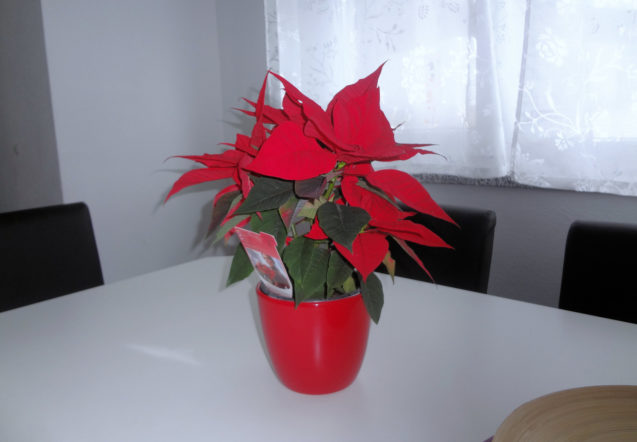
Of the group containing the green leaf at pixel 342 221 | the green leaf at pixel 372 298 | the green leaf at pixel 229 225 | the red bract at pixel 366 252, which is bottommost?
the green leaf at pixel 372 298

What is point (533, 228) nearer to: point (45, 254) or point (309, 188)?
point (309, 188)

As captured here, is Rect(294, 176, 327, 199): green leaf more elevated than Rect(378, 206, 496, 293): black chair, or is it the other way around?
Rect(294, 176, 327, 199): green leaf

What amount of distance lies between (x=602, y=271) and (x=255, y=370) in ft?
2.54

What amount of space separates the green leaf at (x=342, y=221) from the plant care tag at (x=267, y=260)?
62 millimetres

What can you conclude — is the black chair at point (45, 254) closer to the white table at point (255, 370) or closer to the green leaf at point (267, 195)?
the white table at point (255, 370)

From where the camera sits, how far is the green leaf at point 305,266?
489 millimetres

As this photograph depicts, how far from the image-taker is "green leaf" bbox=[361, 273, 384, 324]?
506mm

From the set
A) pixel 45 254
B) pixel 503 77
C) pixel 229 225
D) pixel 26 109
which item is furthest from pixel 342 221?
pixel 26 109

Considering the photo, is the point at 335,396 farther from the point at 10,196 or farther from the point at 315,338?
the point at 10,196

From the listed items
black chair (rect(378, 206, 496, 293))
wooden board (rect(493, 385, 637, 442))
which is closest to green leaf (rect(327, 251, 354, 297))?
wooden board (rect(493, 385, 637, 442))

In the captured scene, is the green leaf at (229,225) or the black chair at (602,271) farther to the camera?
the black chair at (602,271)

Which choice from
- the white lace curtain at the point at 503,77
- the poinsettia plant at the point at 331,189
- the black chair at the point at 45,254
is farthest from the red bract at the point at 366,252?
the white lace curtain at the point at 503,77

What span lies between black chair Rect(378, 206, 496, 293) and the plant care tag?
72 centimetres

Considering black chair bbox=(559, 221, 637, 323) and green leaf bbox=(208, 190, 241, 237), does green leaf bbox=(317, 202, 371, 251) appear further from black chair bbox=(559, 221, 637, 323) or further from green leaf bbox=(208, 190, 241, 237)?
black chair bbox=(559, 221, 637, 323)
